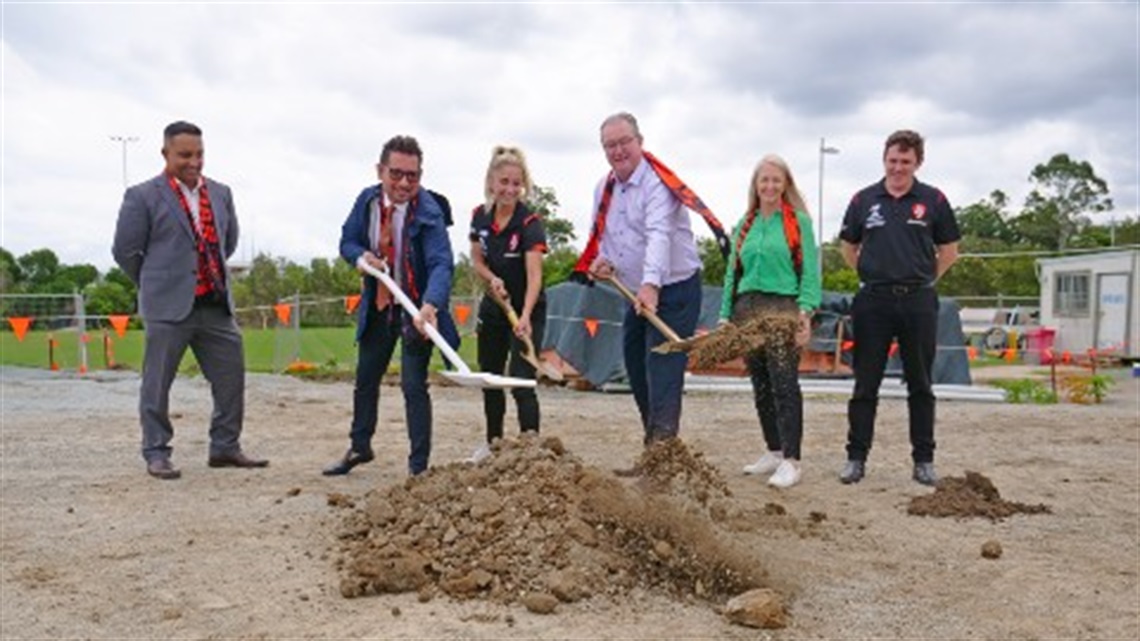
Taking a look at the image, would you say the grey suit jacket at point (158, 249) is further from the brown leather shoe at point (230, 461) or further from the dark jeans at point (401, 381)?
the dark jeans at point (401, 381)

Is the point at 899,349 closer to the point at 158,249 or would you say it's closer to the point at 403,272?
the point at 403,272

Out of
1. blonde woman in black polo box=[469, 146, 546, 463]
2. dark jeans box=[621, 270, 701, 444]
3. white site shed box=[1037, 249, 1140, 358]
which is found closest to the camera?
dark jeans box=[621, 270, 701, 444]

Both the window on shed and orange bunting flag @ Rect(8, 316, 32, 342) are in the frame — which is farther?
the window on shed

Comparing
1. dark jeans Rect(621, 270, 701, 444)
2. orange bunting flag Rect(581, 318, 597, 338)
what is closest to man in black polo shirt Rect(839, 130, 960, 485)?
dark jeans Rect(621, 270, 701, 444)

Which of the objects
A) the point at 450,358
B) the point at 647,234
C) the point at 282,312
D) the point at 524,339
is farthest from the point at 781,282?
the point at 282,312

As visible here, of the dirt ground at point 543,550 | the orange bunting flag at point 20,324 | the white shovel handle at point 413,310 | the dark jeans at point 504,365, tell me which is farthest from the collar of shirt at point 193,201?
the orange bunting flag at point 20,324

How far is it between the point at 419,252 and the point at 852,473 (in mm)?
2628

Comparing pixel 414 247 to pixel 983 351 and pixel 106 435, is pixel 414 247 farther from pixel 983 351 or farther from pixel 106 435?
pixel 983 351

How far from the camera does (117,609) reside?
3623 mm

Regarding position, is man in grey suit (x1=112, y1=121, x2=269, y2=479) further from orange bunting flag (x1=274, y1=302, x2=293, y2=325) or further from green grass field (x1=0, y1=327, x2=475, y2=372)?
orange bunting flag (x1=274, y1=302, x2=293, y2=325)

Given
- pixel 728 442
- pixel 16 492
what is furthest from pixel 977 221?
pixel 16 492

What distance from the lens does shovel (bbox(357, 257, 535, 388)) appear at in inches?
188

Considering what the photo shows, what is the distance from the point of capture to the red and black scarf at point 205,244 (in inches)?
238

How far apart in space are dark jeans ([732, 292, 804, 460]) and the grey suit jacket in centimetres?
302
